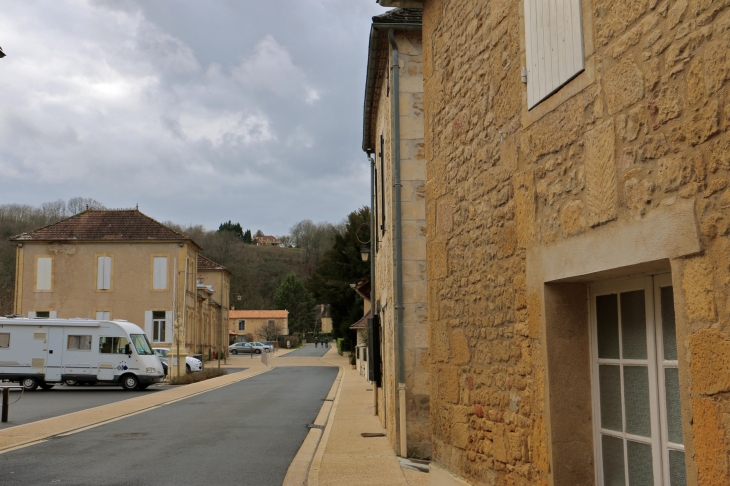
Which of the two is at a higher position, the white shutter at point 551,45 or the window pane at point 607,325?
the white shutter at point 551,45

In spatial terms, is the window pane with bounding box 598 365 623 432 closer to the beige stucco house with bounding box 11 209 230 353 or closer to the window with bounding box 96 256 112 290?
the beige stucco house with bounding box 11 209 230 353

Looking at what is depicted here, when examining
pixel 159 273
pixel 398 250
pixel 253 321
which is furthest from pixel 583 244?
pixel 253 321

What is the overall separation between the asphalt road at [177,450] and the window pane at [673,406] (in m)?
Result: 5.84

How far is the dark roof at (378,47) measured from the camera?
34.5 ft

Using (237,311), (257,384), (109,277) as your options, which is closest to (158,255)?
(109,277)

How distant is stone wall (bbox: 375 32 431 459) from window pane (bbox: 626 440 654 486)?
5.94 meters

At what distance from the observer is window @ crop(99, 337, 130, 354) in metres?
25.8

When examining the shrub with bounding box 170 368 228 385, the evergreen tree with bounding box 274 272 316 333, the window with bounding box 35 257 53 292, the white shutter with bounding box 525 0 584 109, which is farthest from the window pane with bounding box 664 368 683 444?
the evergreen tree with bounding box 274 272 316 333

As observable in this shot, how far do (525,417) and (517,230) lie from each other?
1.31 metres

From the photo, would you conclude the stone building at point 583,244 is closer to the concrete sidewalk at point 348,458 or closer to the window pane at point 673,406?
the window pane at point 673,406

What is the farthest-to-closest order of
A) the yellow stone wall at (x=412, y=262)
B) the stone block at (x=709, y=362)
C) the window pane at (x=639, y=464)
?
the yellow stone wall at (x=412, y=262) < the window pane at (x=639, y=464) < the stone block at (x=709, y=362)

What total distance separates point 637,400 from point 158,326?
4220 cm

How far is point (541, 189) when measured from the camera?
488 cm

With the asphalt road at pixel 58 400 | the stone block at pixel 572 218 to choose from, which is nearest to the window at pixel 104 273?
the asphalt road at pixel 58 400
